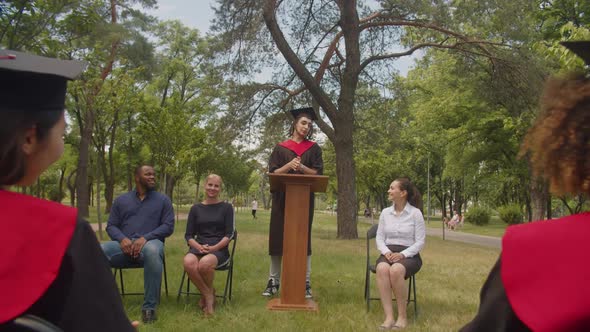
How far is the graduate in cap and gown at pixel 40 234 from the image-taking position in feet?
3.86

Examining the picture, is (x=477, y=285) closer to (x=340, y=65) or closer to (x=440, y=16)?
(x=440, y=16)

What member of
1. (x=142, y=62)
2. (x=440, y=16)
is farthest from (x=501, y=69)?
(x=142, y=62)

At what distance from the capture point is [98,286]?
130 centimetres

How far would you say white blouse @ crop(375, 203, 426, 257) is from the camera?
18.7 ft

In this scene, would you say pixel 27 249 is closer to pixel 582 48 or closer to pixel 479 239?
pixel 582 48

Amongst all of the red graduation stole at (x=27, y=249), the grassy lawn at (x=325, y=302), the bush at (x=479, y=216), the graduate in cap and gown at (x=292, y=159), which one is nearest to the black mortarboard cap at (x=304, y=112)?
the graduate in cap and gown at (x=292, y=159)

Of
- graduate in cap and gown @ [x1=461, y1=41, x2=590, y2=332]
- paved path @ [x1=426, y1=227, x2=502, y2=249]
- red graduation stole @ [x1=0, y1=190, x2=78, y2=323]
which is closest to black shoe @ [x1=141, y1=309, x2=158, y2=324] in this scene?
red graduation stole @ [x1=0, y1=190, x2=78, y2=323]

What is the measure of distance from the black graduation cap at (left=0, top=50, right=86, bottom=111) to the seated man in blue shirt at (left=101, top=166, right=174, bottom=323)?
159 inches

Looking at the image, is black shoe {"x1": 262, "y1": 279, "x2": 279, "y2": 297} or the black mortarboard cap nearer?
the black mortarboard cap

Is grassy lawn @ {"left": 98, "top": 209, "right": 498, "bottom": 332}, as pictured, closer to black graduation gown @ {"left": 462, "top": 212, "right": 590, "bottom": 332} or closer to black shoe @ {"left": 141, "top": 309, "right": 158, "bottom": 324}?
black shoe @ {"left": 141, "top": 309, "right": 158, "bottom": 324}

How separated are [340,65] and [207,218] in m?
12.1

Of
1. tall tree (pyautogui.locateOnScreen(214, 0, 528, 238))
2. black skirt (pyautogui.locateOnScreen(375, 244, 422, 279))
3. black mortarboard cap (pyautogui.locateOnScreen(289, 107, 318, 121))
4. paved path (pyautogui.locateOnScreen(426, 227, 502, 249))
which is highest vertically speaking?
tall tree (pyautogui.locateOnScreen(214, 0, 528, 238))

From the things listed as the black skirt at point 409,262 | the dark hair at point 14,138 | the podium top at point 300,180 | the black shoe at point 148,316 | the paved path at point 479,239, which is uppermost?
the podium top at point 300,180

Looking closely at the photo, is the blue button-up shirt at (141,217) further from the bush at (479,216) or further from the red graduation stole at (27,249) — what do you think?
the bush at (479,216)
